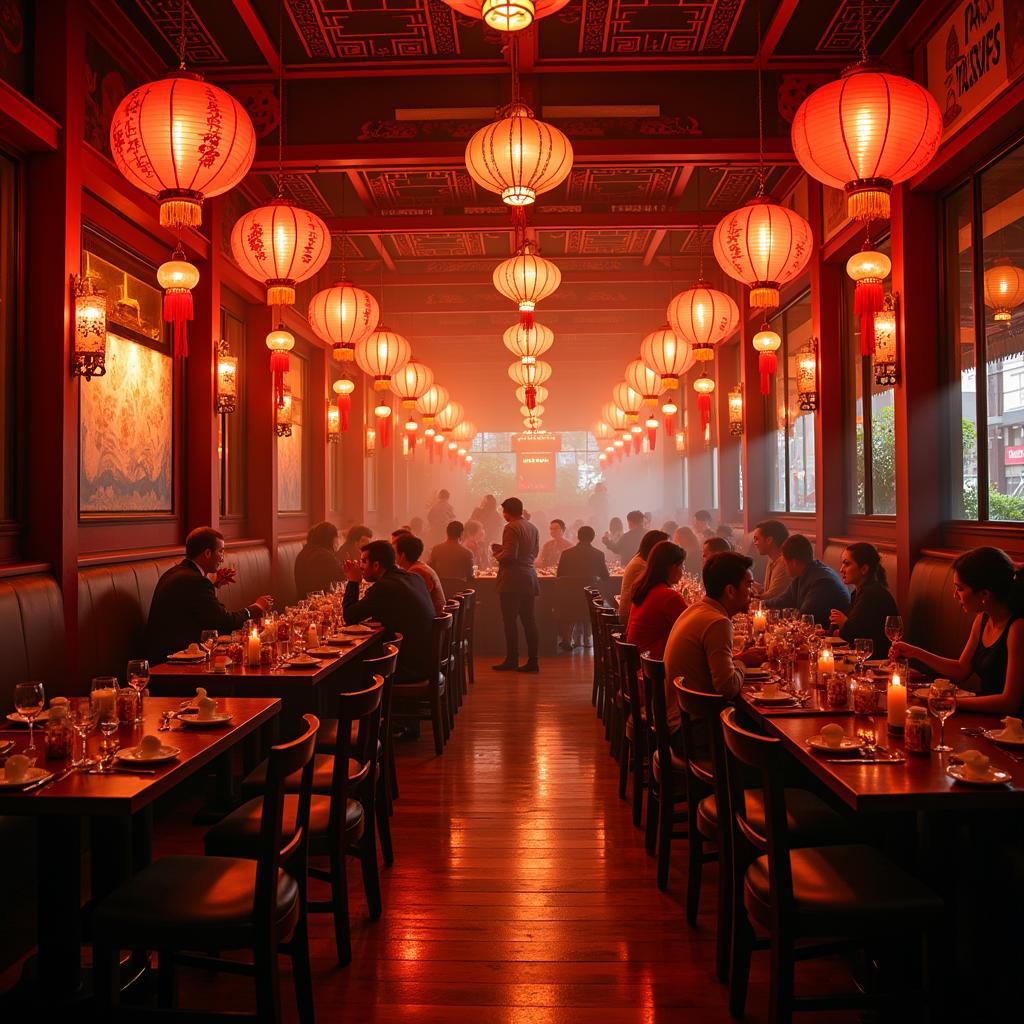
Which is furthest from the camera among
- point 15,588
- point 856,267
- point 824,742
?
point 856,267

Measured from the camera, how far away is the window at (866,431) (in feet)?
22.8

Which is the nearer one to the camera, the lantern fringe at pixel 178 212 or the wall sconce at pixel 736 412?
the lantern fringe at pixel 178 212

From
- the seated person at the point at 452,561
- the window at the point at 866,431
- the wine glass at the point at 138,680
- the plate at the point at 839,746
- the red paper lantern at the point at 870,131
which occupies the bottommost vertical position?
the plate at the point at 839,746

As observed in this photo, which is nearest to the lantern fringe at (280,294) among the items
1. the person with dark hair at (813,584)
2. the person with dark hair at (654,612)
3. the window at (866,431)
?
the person with dark hair at (654,612)

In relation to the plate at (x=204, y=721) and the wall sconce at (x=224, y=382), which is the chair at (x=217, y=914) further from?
the wall sconce at (x=224, y=382)

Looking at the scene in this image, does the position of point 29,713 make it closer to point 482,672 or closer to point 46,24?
point 46,24

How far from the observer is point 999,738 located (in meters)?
2.83

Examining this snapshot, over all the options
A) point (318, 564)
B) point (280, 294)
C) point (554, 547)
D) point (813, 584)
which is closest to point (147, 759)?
point (280, 294)

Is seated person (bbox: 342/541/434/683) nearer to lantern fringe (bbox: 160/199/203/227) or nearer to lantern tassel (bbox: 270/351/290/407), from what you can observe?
lantern tassel (bbox: 270/351/290/407)

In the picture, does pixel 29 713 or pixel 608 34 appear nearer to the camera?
pixel 29 713

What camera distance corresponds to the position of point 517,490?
22656mm

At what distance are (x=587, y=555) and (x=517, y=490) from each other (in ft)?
41.8

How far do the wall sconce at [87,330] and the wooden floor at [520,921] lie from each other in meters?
2.52

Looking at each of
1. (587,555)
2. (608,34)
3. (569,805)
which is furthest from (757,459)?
(569,805)
